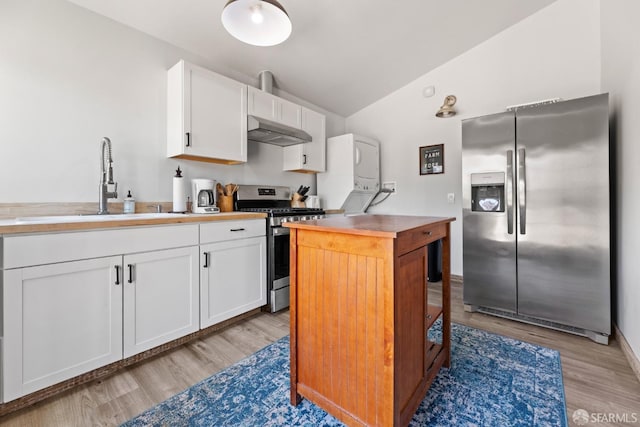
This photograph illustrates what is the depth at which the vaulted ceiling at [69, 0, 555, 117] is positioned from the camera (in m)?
2.26

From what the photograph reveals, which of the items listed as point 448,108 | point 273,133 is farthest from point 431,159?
point 273,133

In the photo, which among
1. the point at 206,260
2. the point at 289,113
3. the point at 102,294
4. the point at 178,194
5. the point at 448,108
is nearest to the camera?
the point at 102,294

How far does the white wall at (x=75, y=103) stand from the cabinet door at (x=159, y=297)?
79 cm

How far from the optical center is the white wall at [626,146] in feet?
5.84

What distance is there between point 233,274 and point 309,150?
6.24ft

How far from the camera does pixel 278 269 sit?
103 inches

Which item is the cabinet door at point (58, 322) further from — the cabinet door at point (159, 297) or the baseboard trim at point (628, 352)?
the baseboard trim at point (628, 352)

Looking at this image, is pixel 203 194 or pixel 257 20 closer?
pixel 257 20

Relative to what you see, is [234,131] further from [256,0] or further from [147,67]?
[256,0]

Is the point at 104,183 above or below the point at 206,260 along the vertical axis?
above

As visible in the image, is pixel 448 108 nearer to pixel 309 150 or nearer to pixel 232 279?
pixel 309 150

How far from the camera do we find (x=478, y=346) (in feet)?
6.59

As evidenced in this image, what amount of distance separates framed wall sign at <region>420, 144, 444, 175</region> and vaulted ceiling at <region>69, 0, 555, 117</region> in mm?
978

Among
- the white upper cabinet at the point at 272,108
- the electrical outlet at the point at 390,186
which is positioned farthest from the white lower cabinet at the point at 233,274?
the electrical outlet at the point at 390,186
